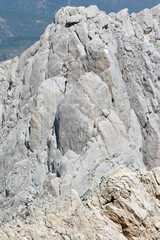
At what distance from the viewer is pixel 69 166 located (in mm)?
44781

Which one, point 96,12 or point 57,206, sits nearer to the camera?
point 57,206

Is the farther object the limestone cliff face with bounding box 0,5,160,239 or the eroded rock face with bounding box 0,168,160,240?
the limestone cliff face with bounding box 0,5,160,239

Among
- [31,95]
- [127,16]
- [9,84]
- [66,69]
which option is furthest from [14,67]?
[127,16]

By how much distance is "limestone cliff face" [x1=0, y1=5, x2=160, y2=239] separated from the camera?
4528 cm

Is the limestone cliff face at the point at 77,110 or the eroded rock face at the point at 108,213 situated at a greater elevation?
the limestone cliff face at the point at 77,110

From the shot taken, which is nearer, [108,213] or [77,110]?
[108,213]

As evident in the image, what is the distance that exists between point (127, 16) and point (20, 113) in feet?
106

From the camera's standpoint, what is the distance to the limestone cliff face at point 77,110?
45281 mm

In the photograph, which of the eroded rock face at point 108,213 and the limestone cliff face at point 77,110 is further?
the limestone cliff face at point 77,110

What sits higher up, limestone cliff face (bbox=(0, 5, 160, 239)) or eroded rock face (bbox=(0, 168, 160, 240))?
limestone cliff face (bbox=(0, 5, 160, 239))

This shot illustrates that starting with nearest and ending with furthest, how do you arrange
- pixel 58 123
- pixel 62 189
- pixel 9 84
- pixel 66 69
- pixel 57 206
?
pixel 57 206, pixel 62 189, pixel 58 123, pixel 66 69, pixel 9 84

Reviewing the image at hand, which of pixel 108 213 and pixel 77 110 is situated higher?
pixel 77 110

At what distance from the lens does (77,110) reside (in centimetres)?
4825

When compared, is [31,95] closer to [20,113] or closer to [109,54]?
[20,113]
